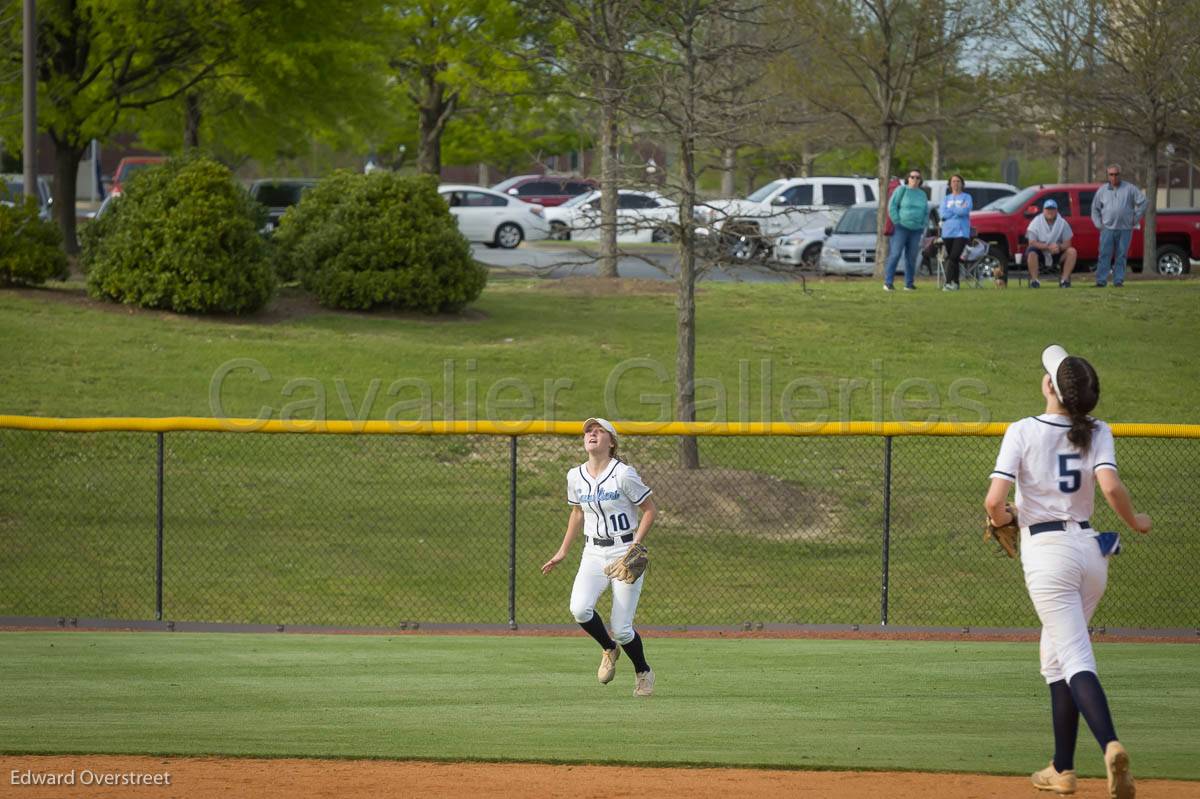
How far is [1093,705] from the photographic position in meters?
6.07

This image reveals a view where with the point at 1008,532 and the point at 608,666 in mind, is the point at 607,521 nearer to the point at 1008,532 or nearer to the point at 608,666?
the point at 608,666

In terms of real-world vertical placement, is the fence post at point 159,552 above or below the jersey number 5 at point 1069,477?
below

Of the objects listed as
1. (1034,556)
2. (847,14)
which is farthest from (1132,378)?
(1034,556)

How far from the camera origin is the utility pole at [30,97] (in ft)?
67.5

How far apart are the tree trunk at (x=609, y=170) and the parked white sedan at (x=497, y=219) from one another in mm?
10761

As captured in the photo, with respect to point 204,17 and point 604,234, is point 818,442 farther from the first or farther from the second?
point 204,17

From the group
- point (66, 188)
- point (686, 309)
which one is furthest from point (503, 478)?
point (66, 188)

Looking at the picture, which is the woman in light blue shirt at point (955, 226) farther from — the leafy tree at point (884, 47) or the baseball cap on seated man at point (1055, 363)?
the baseball cap on seated man at point (1055, 363)

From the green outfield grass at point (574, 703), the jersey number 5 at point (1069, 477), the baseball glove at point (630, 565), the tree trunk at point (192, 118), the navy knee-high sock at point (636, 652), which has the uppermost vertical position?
Answer: the tree trunk at point (192, 118)

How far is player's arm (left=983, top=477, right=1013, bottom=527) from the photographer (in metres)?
6.25

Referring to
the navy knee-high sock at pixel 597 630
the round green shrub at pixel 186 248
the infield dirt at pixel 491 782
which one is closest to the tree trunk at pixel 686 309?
the round green shrub at pixel 186 248

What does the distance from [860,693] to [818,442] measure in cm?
831

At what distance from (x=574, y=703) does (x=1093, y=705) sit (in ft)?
11.7

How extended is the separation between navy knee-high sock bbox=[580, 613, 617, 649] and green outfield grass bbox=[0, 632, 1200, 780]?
33cm
